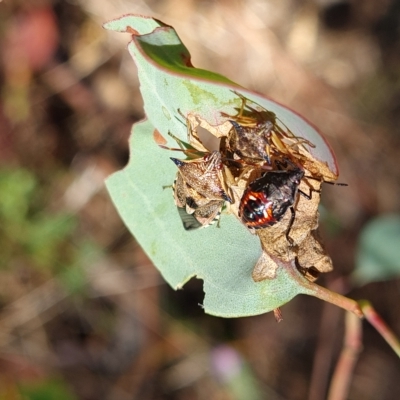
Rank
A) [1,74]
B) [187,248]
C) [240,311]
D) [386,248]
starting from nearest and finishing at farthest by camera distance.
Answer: [240,311] < [187,248] < [386,248] < [1,74]

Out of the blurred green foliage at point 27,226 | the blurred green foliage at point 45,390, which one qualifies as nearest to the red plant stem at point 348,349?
the blurred green foliage at point 45,390

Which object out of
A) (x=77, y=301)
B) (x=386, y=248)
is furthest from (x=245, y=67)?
(x=77, y=301)

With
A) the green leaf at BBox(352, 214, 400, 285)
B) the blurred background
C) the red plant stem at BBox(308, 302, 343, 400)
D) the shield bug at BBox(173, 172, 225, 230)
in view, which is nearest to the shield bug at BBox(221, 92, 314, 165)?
the shield bug at BBox(173, 172, 225, 230)

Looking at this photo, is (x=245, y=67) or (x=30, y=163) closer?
(x=30, y=163)

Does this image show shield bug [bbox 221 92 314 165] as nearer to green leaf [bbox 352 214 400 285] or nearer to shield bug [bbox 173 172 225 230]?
shield bug [bbox 173 172 225 230]

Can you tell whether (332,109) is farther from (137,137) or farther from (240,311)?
(240,311)

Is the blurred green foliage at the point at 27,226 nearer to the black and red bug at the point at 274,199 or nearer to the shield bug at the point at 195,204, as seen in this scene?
the shield bug at the point at 195,204
